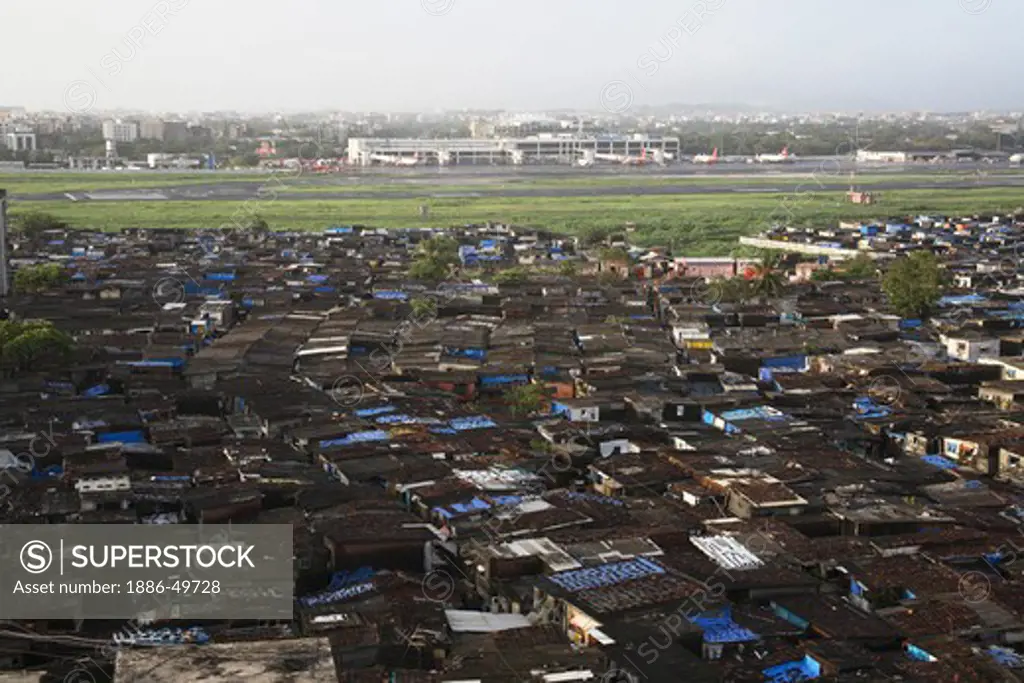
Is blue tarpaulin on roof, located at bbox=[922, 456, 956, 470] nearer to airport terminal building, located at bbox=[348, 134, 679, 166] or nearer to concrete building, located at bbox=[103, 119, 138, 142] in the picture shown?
airport terminal building, located at bbox=[348, 134, 679, 166]

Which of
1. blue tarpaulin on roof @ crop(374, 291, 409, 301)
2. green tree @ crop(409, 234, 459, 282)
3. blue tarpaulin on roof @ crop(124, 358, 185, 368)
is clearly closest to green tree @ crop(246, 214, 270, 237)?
green tree @ crop(409, 234, 459, 282)

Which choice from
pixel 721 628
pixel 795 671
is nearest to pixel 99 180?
pixel 721 628

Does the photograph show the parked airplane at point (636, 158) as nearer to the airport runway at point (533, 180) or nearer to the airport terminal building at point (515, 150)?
the airport terminal building at point (515, 150)

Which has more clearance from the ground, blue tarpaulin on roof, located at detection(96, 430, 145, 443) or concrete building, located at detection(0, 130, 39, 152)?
concrete building, located at detection(0, 130, 39, 152)

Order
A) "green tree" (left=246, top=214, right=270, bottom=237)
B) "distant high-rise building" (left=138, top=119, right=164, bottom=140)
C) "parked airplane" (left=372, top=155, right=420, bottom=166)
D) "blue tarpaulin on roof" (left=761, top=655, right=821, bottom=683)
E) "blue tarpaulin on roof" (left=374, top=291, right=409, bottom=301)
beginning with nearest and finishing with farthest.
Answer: "blue tarpaulin on roof" (left=761, top=655, right=821, bottom=683), "blue tarpaulin on roof" (left=374, top=291, right=409, bottom=301), "green tree" (left=246, top=214, right=270, bottom=237), "parked airplane" (left=372, top=155, right=420, bottom=166), "distant high-rise building" (left=138, top=119, right=164, bottom=140)

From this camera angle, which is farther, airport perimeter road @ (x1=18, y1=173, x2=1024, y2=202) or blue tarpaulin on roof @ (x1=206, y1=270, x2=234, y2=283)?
airport perimeter road @ (x1=18, y1=173, x2=1024, y2=202)

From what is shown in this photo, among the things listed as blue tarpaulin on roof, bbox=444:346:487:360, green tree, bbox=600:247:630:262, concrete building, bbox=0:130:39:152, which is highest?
concrete building, bbox=0:130:39:152

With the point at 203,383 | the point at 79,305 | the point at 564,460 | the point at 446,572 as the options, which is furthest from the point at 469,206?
the point at 446,572

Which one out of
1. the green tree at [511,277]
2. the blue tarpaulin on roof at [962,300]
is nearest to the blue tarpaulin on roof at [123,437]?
the green tree at [511,277]
